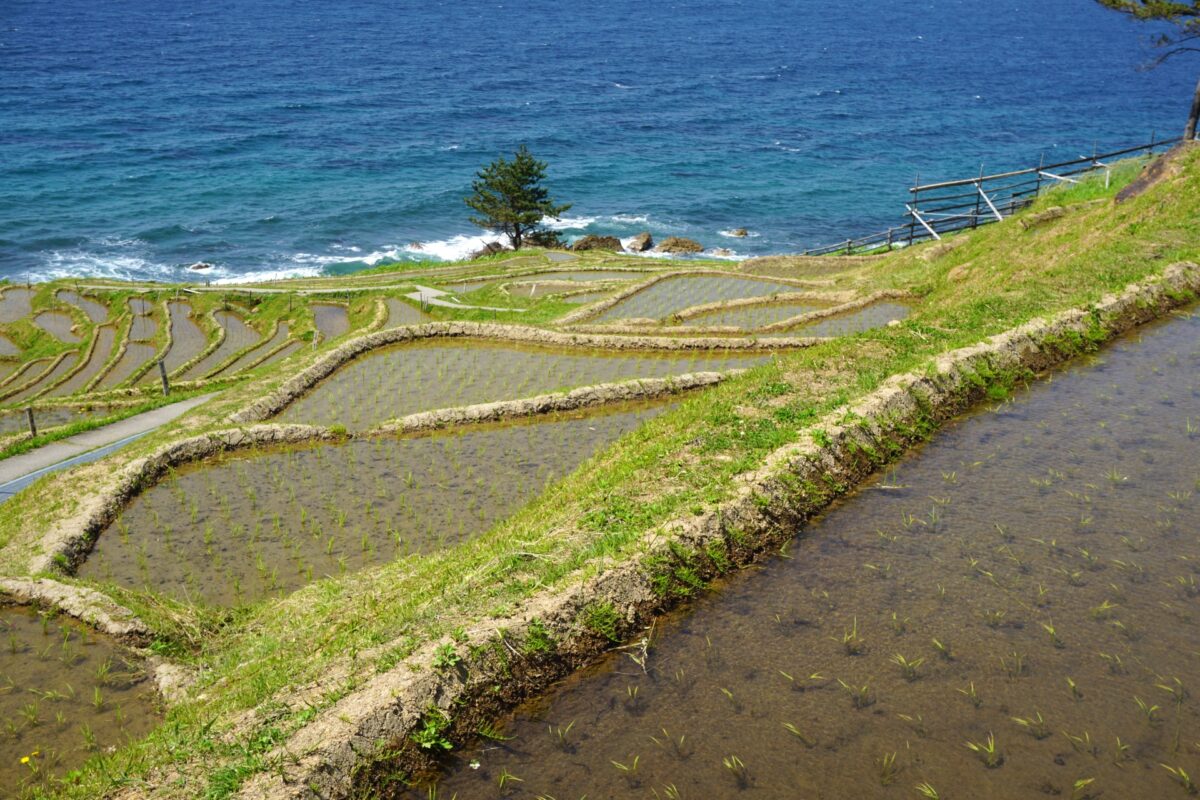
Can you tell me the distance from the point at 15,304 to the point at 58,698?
189 ft

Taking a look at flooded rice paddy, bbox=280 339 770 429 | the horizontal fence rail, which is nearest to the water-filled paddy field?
flooded rice paddy, bbox=280 339 770 429

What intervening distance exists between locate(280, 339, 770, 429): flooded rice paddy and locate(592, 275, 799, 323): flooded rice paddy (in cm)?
510

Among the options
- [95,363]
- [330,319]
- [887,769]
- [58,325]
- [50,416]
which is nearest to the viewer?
[887,769]

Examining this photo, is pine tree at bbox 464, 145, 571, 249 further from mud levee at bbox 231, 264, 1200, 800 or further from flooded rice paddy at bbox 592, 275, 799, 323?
mud levee at bbox 231, 264, 1200, 800

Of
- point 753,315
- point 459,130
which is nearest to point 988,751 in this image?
point 753,315

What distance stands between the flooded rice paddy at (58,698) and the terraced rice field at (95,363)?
102 feet

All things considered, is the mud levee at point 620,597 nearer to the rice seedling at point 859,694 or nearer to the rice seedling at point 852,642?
the rice seedling at point 852,642

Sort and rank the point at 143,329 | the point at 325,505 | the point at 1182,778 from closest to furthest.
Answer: the point at 1182,778
the point at 325,505
the point at 143,329

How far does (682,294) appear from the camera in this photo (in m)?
33.4

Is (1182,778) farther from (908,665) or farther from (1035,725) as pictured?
(908,665)

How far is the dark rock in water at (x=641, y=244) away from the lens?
77250mm

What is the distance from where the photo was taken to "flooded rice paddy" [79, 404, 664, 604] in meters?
14.4

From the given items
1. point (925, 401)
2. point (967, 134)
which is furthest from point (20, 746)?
point (967, 134)

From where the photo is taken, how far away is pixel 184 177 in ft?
325
